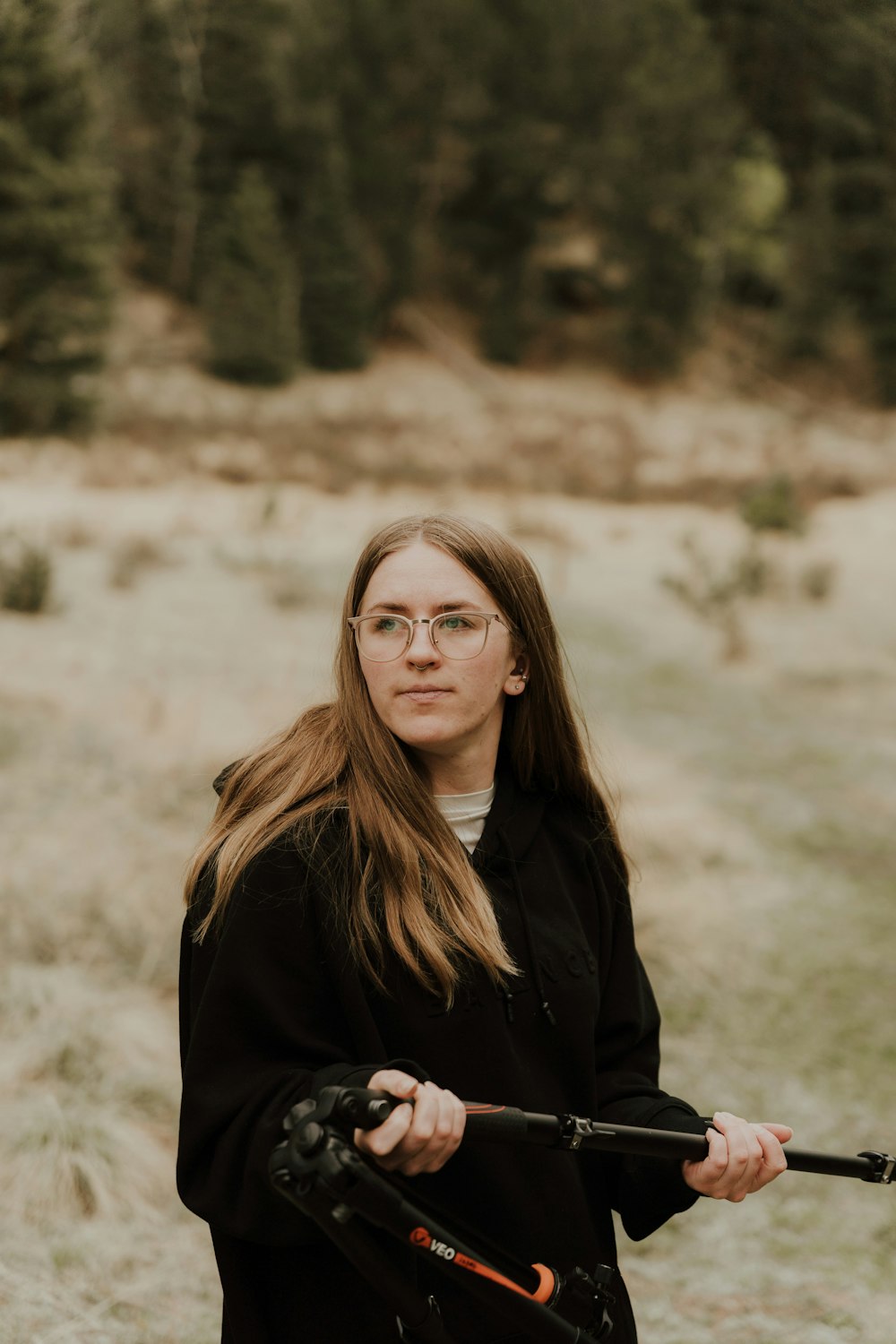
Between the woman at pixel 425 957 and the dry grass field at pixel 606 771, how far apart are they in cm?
70

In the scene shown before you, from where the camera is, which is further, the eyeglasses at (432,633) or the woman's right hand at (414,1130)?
the eyeglasses at (432,633)

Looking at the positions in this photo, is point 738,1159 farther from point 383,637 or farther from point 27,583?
point 27,583

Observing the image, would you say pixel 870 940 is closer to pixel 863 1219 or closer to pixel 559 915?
pixel 863 1219

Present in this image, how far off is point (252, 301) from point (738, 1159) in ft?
84.3

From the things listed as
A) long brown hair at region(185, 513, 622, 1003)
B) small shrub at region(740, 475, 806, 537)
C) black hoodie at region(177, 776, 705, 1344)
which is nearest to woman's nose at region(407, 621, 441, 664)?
long brown hair at region(185, 513, 622, 1003)

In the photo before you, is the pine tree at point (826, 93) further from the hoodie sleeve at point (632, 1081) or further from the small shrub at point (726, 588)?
the small shrub at point (726, 588)

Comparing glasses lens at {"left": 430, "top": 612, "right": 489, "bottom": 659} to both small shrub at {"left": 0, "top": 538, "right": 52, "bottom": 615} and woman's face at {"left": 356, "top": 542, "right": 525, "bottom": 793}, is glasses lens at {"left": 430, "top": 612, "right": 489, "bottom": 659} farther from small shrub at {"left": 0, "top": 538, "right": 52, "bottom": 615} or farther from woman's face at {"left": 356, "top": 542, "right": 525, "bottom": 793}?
small shrub at {"left": 0, "top": 538, "right": 52, "bottom": 615}

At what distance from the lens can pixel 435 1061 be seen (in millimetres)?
1562

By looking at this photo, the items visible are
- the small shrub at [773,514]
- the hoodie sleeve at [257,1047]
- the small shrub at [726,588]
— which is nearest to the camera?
the hoodie sleeve at [257,1047]

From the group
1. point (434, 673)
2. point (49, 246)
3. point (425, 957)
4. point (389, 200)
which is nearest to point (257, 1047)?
point (425, 957)

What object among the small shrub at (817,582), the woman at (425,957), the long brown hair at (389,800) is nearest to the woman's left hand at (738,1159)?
the woman at (425,957)

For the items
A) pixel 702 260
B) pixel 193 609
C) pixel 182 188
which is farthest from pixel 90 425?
pixel 702 260

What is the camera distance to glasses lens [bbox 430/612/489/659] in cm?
166

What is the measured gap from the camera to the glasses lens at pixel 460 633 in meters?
1.66
